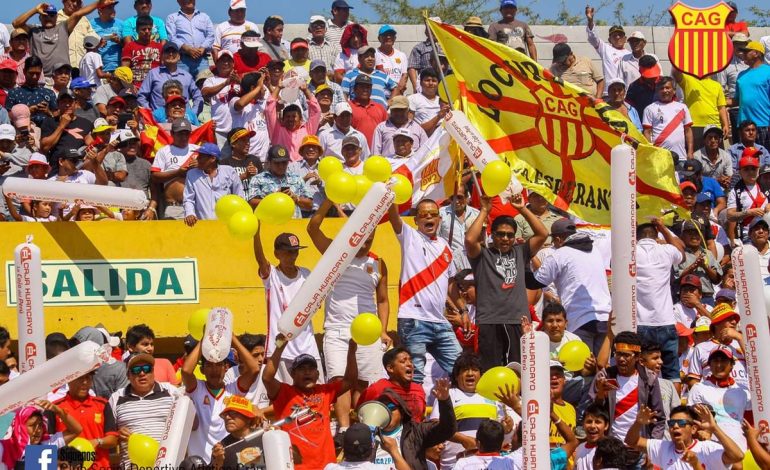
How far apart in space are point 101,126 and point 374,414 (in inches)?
231

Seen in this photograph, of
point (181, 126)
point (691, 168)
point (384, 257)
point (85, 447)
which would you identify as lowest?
point (85, 447)

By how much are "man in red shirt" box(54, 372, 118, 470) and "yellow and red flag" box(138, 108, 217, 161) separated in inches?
197

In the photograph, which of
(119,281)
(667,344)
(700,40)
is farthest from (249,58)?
(667,344)

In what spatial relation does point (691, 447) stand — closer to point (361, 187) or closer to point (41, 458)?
point (361, 187)

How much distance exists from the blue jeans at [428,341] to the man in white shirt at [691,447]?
83.7 inches

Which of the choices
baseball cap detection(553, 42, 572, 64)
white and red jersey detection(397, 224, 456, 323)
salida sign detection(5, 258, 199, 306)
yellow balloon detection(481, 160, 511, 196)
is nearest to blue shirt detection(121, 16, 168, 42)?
baseball cap detection(553, 42, 572, 64)

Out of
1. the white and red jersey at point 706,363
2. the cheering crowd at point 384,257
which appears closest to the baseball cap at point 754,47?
the cheering crowd at point 384,257

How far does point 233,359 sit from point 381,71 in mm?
6792

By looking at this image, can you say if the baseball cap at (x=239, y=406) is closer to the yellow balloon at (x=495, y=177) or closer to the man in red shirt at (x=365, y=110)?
the yellow balloon at (x=495, y=177)

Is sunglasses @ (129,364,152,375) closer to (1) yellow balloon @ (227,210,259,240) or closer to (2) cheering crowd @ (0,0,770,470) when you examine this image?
(2) cheering crowd @ (0,0,770,470)

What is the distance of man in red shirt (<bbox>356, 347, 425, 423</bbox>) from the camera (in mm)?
12383

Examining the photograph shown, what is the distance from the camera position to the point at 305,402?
40.4 ft

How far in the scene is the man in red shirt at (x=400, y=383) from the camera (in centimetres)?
1238

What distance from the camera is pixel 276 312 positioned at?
13.2 meters
